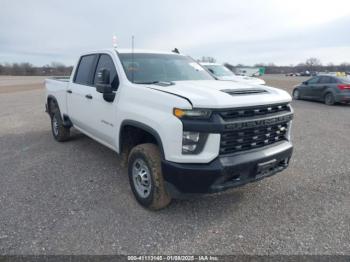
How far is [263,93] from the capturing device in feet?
10.8

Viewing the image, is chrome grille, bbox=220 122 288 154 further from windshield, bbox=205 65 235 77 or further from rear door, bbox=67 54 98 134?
windshield, bbox=205 65 235 77

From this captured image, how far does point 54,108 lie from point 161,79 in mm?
3676

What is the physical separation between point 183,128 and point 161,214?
1208 millimetres

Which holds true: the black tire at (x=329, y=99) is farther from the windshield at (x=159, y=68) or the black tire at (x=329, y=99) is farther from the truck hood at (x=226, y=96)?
the truck hood at (x=226, y=96)

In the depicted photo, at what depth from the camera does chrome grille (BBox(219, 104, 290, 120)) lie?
2826 millimetres

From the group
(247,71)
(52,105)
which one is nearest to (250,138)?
(52,105)

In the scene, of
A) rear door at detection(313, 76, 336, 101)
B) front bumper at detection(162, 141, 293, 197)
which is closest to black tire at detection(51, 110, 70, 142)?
front bumper at detection(162, 141, 293, 197)

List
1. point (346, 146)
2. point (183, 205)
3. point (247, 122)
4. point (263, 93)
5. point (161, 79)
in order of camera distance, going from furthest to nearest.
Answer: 1. point (346, 146)
2. point (161, 79)
3. point (183, 205)
4. point (263, 93)
5. point (247, 122)

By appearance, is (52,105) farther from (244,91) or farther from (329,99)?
(329,99)

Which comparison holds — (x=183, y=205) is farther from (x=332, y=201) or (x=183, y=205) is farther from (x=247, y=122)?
(x=332, y=201)

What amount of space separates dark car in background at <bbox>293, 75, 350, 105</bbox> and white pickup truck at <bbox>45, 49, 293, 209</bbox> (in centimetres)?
1102

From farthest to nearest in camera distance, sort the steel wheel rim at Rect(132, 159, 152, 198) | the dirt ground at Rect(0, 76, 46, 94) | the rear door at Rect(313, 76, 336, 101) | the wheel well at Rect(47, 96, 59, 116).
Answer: the dirt ground at Rect(0, 76, 46, 94) → the rear door at Rect(313, 76, 336, 101) → the wheel well at Rect(47, 96, 59, 116) → the steel wheel rim at Rect(132, 159, 152, 198)

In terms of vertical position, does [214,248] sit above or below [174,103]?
below

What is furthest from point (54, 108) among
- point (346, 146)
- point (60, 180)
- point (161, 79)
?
point (346, 146)
